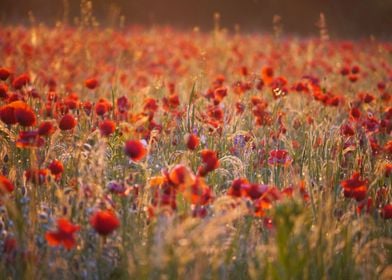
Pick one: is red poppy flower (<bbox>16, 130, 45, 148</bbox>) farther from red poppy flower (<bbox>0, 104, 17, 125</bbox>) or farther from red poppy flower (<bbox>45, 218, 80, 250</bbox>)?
red poppy flower (<bbox>45, 218, 80, 250</bbox>)

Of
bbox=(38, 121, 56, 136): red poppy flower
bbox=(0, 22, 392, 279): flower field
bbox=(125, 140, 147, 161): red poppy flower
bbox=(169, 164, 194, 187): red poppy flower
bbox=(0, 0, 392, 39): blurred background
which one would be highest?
bbox=(0, 0, 392, 39): blurred background

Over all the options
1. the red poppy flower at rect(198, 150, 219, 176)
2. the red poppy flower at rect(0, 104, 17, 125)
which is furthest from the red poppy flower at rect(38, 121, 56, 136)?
the red poppy flower at rect(198, 150, 219, 176)

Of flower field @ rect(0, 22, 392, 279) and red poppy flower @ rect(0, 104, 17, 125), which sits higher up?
red poppy flower @ rect(0, 104, 17, 125)

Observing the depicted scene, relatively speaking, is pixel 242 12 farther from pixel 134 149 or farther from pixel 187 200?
pixel 134 149

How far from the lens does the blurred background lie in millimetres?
16183

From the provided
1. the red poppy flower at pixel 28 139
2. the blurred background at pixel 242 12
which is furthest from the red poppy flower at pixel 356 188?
the blurred background at pixel 242 12

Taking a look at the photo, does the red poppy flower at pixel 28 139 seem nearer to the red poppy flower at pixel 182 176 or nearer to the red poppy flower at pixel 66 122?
the red poppy flower at pixel 66 122

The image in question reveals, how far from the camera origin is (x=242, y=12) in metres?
20.6

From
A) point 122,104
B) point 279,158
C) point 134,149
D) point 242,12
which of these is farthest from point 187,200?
point 242,12

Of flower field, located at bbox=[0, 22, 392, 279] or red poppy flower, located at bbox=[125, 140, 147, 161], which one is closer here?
flower field, located at bbox=[0, 22, 392, 279]

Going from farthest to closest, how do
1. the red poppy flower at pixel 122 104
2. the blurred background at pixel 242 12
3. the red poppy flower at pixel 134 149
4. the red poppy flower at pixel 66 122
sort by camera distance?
the blurred background at pixel 242 12
the red poppy flower at pixel 122 104
the red poppy flower at pixel 66 122
the red poppy flower at pixel 134 149

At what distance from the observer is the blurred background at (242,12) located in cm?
1618

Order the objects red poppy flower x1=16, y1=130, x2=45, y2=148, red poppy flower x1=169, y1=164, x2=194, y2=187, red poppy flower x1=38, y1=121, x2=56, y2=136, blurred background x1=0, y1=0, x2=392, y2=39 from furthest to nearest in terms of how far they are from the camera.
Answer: blurred background x1=0, y1=0, x2=392, y2=39, red poppy flower x1=38, y1=121, x2=56, y2=136, red poppy flower x1=16, y1=130, x2=45, y2=148, red poppy flower x1=169, y1=164, x2=194, y2=187

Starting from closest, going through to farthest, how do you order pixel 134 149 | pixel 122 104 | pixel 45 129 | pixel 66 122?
pixel 134 149
pixel 45 129
pixel 66 122
pixel 122 104
